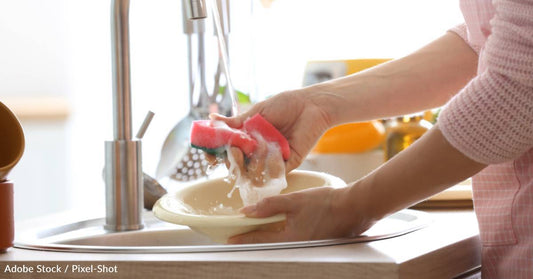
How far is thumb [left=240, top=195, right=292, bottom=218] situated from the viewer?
877mm

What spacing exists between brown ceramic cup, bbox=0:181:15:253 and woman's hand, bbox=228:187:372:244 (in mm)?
251

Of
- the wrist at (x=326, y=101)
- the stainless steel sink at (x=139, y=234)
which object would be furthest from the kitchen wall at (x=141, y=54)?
the wrist at (x=326, y=101)

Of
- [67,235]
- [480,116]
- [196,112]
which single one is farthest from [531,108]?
[196,112]

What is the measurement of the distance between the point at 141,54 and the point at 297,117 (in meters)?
1.58

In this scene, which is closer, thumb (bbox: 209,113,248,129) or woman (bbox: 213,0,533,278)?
woman (bbox: 213,0,533,278)

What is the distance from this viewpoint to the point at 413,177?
0.80 meters

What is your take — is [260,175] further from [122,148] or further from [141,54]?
[141,54]

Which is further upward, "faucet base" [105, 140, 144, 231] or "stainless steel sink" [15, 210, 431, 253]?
"faucet base" [105, 140, 144, 231]

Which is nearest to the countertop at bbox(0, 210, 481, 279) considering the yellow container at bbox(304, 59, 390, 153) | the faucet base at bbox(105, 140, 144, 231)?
the faucet base at bbox(105, 140, 144, 231)

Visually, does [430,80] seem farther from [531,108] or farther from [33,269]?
[33,269]

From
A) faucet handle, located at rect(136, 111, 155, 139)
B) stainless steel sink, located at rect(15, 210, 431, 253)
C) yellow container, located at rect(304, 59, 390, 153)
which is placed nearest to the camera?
stainless steel sink, located at rect(15, 210, 431, 253)

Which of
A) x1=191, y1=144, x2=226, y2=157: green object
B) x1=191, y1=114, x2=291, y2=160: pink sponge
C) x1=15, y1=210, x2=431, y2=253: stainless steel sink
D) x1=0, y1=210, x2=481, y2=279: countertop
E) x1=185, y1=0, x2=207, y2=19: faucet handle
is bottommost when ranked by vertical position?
x1=15, y1=210, x2=431, y2=253: stainless steel sink

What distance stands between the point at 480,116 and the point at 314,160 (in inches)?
33.1

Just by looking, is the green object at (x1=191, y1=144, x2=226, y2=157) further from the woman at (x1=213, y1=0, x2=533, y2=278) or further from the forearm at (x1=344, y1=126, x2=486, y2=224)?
the forearm at (x1=344, y1=126, x2=486, y2=224)
